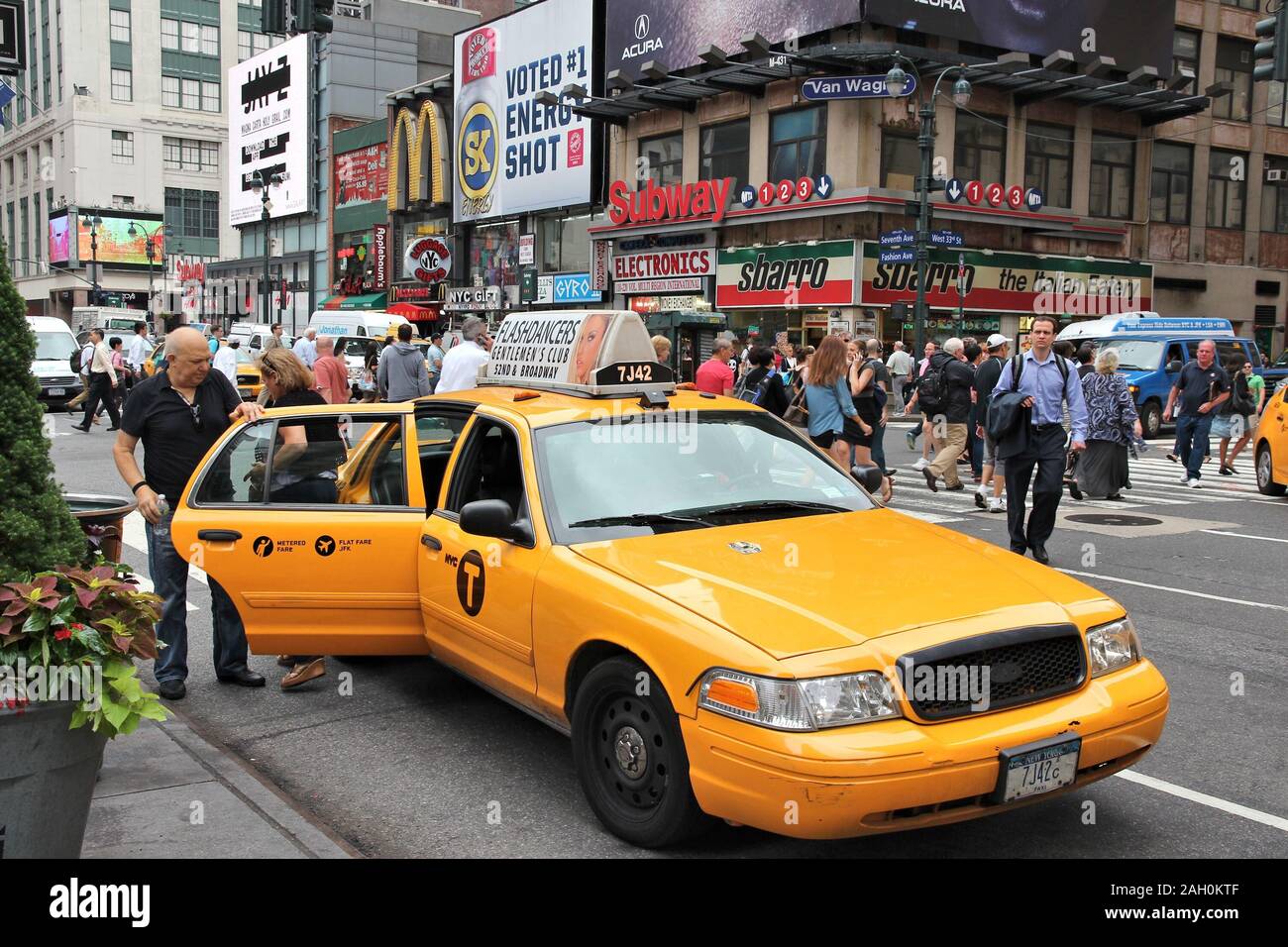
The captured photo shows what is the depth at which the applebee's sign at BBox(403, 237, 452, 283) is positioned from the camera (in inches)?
1969

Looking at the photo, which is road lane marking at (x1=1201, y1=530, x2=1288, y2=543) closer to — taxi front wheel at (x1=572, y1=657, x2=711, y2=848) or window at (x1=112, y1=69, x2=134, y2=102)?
taxi front wheel at (x1=572, y1=657, x2=711, y2=848)

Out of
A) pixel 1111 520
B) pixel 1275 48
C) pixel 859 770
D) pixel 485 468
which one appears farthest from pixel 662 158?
pixel 859 770

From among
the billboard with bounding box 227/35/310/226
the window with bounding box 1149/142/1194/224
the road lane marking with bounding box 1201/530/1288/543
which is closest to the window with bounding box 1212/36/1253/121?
the window with bounding box 1149/142/1194/224

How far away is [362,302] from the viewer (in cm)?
5416

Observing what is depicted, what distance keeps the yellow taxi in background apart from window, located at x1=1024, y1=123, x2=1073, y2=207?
2153cm

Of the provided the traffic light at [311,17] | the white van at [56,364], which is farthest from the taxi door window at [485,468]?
the white van at [56,364]

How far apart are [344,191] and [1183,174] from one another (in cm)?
3863

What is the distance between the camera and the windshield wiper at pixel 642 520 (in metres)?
4.84

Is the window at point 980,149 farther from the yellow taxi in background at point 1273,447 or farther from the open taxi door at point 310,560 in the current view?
the open taxi door at point 310,560

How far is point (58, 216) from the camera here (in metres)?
98.2

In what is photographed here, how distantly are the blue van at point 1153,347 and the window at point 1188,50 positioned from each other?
17034mm

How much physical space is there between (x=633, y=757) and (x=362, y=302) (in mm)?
52327
